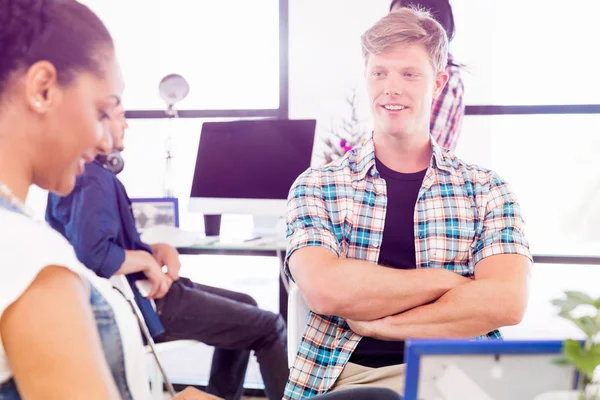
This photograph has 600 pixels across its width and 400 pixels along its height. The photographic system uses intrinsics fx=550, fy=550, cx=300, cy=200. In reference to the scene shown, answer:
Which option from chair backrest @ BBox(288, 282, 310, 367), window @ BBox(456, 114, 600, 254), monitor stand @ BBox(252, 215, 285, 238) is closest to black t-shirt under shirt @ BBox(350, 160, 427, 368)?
chair backrest @ BBox(288, 282, 310, 367)

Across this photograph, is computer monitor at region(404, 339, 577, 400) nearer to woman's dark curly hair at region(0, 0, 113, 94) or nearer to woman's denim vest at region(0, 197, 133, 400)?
woman's denim vest at region(0, 197, 133, 400)

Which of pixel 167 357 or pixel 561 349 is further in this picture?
pixel 167 357

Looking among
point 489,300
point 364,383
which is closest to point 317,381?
point 364,383

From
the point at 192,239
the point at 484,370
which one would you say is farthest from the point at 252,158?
the point at 484,370

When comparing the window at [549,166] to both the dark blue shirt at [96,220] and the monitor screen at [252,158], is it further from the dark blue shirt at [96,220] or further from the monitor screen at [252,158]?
the dark blue shirt at [96,220]

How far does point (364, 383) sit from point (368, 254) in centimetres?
34

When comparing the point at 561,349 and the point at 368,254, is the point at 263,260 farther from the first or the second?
the point at 561,349

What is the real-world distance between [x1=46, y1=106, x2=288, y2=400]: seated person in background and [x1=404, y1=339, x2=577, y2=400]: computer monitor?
153 cm

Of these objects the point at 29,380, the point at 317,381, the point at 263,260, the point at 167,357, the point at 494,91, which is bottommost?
the point at 167,357

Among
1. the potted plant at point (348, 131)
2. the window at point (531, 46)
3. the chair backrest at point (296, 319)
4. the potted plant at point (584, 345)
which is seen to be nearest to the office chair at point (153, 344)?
the chair backrest at point (296, 319)

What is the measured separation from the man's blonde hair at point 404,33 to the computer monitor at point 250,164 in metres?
0.94

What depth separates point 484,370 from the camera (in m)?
0.50

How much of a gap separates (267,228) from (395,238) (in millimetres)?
1573

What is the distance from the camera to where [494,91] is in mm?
3119
